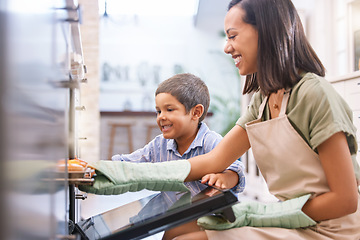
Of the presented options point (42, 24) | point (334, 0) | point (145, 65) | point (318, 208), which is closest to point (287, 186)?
point (318, 208)

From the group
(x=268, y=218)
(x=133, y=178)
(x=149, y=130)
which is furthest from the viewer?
(x=149, y=130)

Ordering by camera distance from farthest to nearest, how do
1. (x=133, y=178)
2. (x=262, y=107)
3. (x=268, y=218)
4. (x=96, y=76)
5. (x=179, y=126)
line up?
1. (x=96, y=76)
2. (x=179, y=126)
3. (x=262, y=107)
4. (x=133, y=178)
5. (x=268, y=218)

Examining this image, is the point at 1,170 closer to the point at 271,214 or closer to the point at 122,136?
the point at 271,214

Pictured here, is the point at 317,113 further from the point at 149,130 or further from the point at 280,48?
the point at 149,130

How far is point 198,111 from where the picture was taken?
5.26 ft

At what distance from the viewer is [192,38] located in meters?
7.04

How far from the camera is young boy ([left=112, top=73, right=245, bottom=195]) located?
1477 millimetres

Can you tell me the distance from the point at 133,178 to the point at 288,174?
0.37 meters

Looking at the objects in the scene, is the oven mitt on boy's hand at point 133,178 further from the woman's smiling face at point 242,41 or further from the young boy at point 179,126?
the young boy at point 179,126

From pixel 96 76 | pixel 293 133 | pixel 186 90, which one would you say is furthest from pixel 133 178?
pixel 96 76

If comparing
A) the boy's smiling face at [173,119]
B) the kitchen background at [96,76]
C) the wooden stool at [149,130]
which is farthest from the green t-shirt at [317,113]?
the wooden stool at [149,130]

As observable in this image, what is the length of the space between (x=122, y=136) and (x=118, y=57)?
1673 millimetres

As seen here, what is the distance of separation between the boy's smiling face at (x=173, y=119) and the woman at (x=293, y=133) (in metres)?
0.49

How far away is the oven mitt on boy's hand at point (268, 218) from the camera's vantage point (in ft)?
2.49
